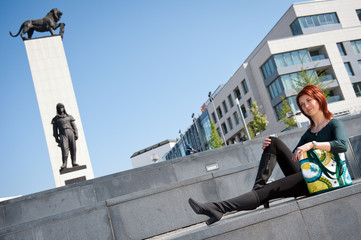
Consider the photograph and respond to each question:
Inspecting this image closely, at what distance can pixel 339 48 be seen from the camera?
42594 millimetres

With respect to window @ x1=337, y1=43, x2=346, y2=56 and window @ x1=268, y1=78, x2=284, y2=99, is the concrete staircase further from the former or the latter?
window @ x1=337, y1=43, x2=346, y2=56

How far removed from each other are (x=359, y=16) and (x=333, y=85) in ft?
45.1

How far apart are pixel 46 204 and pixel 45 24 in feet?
45.9

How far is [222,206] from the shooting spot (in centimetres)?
327

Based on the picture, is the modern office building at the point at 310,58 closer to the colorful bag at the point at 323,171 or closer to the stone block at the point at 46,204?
the stone block at the point at 46,204

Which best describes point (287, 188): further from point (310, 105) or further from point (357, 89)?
point (357, 89)

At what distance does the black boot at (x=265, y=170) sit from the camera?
3.49m

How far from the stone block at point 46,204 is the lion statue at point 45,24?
13398 mm

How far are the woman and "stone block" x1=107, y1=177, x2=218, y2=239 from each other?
2551 millimetres

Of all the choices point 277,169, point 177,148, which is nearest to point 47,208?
point 277,169

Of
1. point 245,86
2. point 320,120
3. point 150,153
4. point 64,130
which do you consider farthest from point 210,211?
point 150,153

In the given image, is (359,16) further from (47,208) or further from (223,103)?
(47,208)

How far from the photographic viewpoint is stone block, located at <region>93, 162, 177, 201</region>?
8.49 m

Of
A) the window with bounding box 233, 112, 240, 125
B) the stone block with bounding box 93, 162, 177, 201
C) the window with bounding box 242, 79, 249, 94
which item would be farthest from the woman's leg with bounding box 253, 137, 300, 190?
the window with bounding box 233, 112, 240, 125
